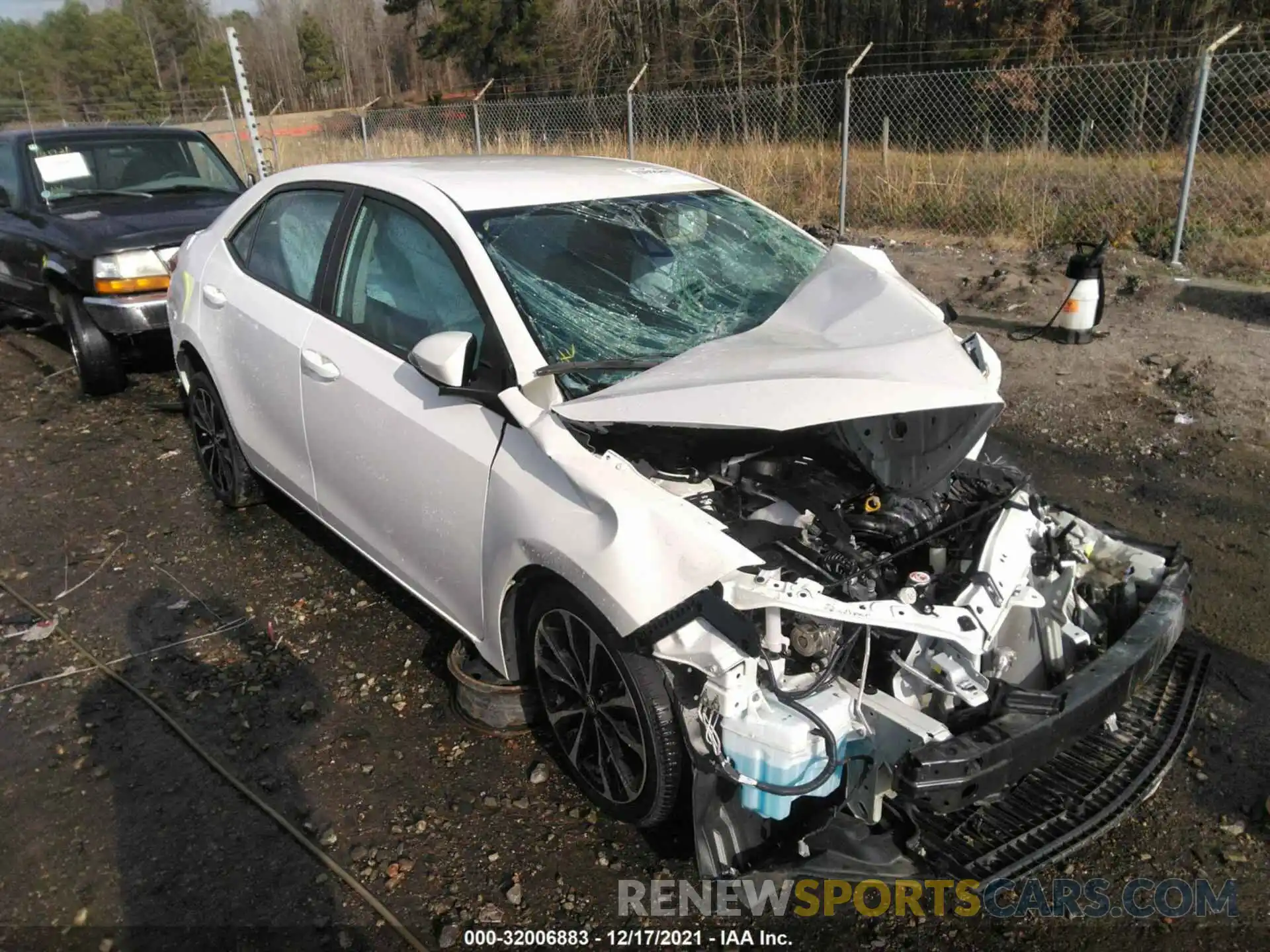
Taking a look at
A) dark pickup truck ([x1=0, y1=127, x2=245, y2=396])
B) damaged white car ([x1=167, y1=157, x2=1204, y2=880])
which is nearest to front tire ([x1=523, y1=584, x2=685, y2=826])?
damaged white car ([x1=167, y1=157, x2=1204, y2=880])

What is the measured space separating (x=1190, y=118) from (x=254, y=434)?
7.96 m

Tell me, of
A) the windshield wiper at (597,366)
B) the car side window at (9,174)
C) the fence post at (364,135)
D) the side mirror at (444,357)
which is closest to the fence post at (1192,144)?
the windshield wiper at (597,366)

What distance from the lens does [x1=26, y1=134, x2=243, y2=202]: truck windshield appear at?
6969mm

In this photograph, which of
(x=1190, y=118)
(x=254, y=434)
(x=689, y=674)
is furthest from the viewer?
(x=1190, y=118)

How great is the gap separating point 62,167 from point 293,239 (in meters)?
4.51

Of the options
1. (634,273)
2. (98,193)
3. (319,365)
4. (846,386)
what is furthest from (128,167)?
(846,386)

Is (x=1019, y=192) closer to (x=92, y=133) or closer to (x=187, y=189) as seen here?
(x=187, y=189)

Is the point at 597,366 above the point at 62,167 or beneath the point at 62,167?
beneath

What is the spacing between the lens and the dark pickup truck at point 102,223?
616cm

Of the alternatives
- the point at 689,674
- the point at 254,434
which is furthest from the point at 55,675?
the point at 689,674

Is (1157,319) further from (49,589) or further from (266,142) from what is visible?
(266,142)

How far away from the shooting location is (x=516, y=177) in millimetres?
3395

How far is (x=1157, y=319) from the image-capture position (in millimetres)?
7082

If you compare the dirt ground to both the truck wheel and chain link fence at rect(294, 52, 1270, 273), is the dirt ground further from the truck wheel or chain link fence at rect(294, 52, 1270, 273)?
chain link fence at rect(294, 52, 1270, 273)
